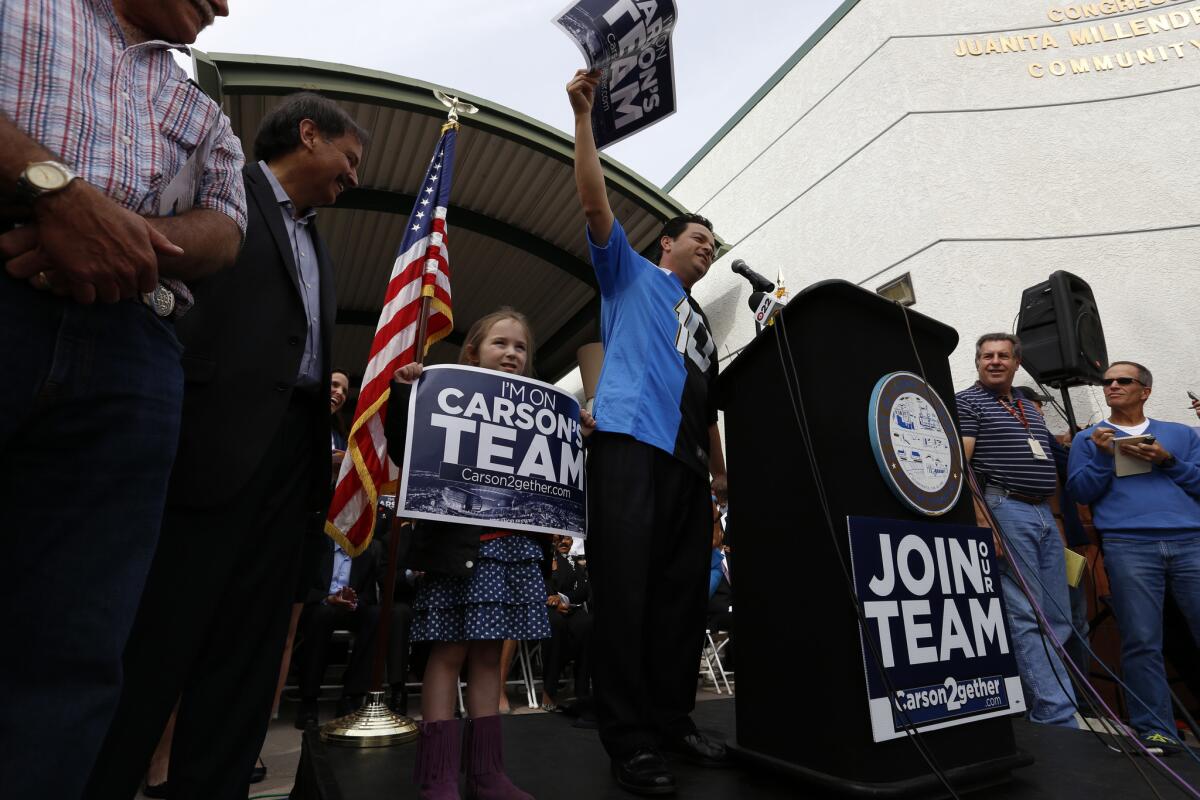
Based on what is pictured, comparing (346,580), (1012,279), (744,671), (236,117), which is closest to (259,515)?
(744,671)

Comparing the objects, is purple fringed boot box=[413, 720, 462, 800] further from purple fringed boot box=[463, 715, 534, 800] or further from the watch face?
the watch face

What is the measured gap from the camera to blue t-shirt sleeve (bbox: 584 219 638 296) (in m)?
2.24

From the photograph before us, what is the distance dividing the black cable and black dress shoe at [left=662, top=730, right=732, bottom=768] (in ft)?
2.01

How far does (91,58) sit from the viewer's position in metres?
0.99

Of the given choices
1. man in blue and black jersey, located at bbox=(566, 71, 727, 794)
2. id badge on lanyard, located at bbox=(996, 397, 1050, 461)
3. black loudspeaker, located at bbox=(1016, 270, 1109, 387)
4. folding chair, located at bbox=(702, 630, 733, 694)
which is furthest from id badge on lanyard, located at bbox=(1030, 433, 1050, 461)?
folding chair, located at bbox=(702, 630, 733, 694)

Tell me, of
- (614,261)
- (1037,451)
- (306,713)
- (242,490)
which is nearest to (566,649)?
(306,713)

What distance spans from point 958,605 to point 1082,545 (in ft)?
12.5

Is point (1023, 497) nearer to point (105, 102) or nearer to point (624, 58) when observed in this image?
point (624, 58)

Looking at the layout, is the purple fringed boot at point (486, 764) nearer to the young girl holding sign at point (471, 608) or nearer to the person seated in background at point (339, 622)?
the young girl holding sign at point (471, 608)

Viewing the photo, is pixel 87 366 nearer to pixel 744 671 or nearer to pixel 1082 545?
pixel 744 671

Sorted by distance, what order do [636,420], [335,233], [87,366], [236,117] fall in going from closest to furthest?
[87,366]
[636,420]
[236,117]
[335,233]

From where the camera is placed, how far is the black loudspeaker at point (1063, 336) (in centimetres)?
501

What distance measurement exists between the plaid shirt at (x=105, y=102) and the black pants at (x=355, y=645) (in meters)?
3.65

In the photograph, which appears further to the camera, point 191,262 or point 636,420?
point 636,420
